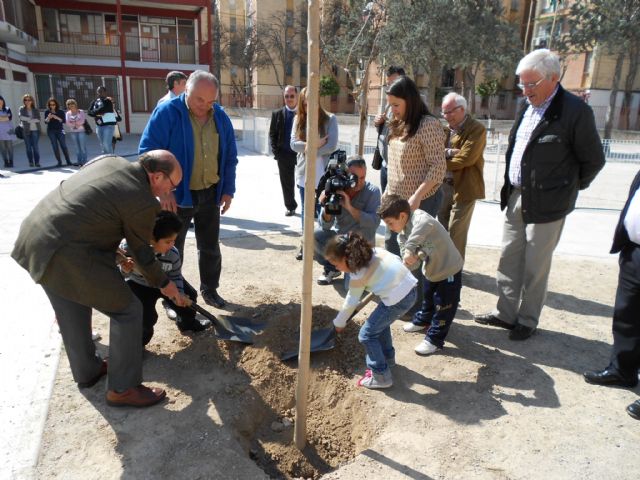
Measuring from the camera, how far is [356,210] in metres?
4.08

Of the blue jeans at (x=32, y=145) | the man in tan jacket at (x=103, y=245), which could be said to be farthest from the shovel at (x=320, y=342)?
the blue jeans at (x=32, y=145)

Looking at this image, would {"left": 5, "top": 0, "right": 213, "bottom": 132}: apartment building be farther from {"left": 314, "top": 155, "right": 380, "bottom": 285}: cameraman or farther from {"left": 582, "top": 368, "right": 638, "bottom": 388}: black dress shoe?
{"left": 582, "top": 368, "right": 638, "bottom": 388}: black dress shoe

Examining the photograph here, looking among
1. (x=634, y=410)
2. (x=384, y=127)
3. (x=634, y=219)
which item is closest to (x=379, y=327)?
(x=634, y=410)

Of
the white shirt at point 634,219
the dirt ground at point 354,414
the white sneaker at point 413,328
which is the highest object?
the white shirt at point 634,219

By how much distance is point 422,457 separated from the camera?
254 cm

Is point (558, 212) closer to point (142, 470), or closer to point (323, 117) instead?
point (323, 117)

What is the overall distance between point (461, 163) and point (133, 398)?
3104 millimetres

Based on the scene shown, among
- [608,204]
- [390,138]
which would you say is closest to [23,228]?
[390,138]

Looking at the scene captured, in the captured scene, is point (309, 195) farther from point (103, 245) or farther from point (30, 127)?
point (30, 127)

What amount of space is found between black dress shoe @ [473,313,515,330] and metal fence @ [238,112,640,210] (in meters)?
5.46

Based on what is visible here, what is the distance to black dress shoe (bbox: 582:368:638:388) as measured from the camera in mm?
3195

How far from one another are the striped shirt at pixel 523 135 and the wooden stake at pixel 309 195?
6.20ft

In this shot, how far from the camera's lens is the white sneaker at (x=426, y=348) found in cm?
354

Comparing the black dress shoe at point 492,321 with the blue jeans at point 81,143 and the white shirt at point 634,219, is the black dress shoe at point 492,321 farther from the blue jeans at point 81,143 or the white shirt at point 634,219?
the blue jeans at point 81,143
